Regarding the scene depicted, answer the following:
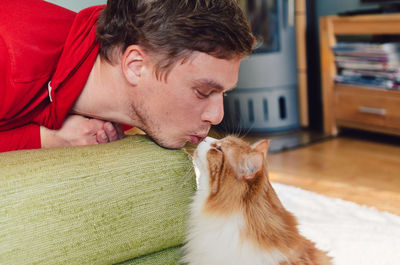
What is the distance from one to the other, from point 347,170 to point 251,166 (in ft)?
5.63

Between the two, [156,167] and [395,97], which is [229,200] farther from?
[395,97]

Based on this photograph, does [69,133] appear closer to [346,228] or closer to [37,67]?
[37,67]

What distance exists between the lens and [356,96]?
131 inches

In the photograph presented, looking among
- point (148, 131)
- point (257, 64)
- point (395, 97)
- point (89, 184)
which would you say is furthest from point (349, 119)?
point (89, 184)

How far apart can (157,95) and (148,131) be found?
4.0 inches

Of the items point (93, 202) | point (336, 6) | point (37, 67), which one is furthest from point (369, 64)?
point (93, 202)

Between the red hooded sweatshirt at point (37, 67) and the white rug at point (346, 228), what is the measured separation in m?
0.84

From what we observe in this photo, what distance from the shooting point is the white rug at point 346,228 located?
5.05ft

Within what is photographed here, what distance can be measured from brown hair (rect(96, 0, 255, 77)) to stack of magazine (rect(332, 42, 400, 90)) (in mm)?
2171

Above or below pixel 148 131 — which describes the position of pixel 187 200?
below

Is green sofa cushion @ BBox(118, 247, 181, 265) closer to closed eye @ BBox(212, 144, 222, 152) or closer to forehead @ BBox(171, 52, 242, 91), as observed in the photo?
closed eye @ BBox(212, 144, 222, 152)

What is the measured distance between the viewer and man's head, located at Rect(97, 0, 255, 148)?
3.74 feet

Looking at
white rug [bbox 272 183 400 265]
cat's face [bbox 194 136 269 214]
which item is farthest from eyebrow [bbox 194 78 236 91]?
white rug [bbox 272 183 400 265]

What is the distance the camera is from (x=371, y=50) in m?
3.18
